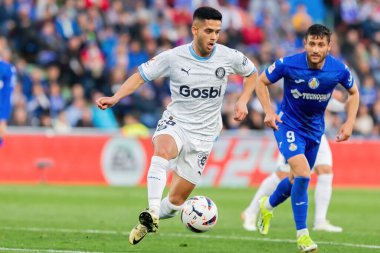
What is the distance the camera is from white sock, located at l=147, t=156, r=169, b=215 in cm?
1046

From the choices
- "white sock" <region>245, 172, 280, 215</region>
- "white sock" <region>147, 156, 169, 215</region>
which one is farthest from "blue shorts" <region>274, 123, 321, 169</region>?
"white sock" <region>245, 172, 280, 215</region>

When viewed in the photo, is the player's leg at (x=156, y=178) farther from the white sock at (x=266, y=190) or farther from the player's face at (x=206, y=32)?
the white sock at (x=266, y=190)

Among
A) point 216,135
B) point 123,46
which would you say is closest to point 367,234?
point 216,135

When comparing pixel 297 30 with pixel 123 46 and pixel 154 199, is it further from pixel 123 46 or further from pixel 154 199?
pixel 154 199

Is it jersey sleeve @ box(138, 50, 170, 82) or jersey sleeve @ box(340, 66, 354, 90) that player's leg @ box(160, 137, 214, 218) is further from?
jersey sleeve @ box(340, 66, 354, 90)

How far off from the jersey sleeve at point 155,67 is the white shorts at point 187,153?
1.71 ft

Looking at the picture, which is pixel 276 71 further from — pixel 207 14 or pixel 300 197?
pixel 300 197

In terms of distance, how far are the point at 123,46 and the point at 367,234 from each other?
13.7 m

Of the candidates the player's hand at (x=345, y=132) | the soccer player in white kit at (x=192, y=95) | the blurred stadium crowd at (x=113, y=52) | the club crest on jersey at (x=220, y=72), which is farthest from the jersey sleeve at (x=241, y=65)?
the blurred stadium crowd at (x=113, y=52)

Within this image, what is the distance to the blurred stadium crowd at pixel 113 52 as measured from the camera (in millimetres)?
23906

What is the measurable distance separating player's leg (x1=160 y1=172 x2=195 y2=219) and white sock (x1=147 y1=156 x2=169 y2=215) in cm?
67

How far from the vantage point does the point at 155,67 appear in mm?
11016

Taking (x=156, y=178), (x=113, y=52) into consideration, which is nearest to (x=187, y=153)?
(x=156, y=178)

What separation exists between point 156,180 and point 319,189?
14.4 ft
